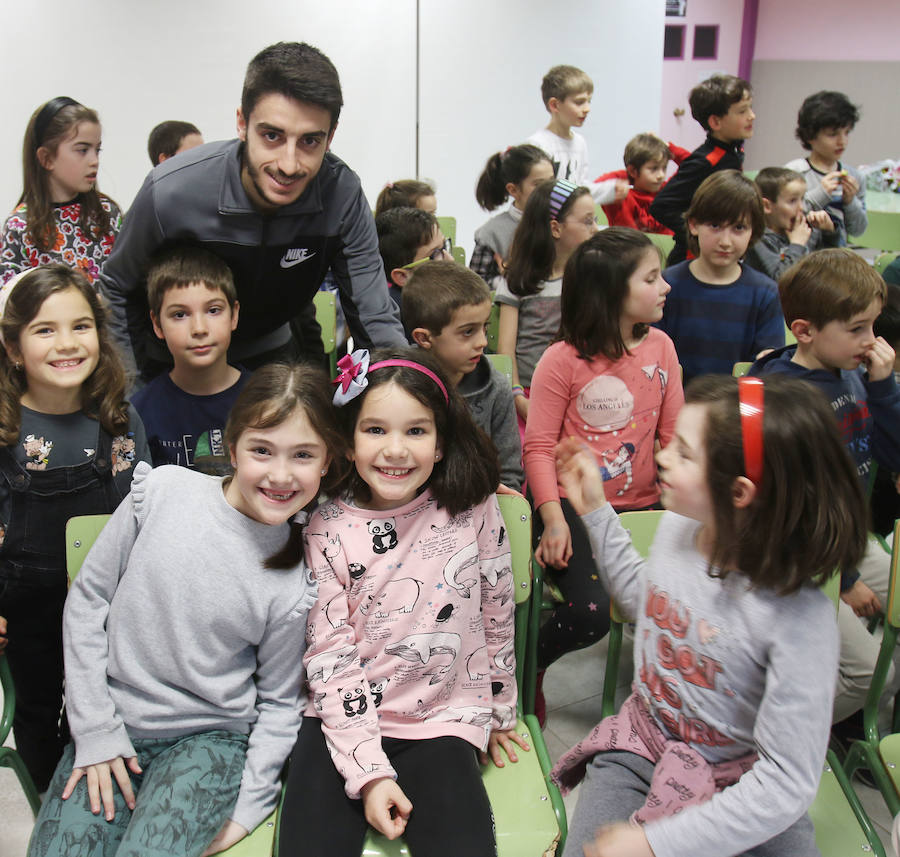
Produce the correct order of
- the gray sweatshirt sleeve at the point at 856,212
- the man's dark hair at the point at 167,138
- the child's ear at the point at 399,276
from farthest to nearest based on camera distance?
1. the man's dark hair at the point at 167,138
2. the gray sweatshirt sleeve at the point at 856,212
3. the child's ear at the point at 399,276

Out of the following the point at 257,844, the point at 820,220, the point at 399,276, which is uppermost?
the point at 820,220

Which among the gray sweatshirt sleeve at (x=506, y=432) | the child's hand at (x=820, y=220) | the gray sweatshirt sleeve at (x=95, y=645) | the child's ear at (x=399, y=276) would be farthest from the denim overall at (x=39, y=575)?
the child's hand at (x=820, y=220)

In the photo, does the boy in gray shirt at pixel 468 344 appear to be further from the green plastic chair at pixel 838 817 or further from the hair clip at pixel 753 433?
the hair clip at pixel 753 433

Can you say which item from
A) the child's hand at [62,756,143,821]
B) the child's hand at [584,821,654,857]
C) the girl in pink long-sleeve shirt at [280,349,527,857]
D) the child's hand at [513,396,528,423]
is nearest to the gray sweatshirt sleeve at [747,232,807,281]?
the child's hand at [513,396,528,423]

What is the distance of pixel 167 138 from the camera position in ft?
13.4

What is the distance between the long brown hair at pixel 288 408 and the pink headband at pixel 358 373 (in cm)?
3

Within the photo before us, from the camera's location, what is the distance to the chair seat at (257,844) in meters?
1.30

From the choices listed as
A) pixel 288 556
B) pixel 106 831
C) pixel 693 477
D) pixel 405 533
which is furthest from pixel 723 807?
pixel 106 831

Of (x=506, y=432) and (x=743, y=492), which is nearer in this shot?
(x=743, y=492)

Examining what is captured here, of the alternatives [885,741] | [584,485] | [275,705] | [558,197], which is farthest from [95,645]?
[558,197]

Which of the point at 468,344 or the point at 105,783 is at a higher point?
the point at 468,344

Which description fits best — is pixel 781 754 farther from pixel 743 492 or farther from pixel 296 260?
pixel 296 260

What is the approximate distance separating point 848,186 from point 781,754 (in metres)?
3.40

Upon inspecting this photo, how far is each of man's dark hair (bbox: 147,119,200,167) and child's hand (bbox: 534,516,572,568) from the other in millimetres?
3039
